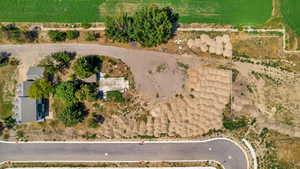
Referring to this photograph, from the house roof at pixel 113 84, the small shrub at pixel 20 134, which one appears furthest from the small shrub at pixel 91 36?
the small shrub at pixel 20 134

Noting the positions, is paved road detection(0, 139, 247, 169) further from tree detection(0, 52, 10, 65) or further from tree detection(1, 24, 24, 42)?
tree detection(1, 24, 24, 42)

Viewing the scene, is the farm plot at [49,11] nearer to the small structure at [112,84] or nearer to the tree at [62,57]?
the tree at [62,57]

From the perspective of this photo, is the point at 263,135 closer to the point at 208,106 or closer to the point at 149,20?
the point at 208,106

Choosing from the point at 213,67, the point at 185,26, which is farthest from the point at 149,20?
the point at 213,67

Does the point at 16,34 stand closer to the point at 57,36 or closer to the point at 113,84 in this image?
the point at 57,36

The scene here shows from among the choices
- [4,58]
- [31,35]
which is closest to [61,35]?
[31,35]
